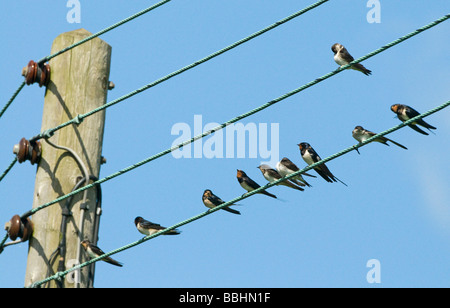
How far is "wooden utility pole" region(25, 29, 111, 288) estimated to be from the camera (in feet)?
26.0

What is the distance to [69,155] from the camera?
8289mm

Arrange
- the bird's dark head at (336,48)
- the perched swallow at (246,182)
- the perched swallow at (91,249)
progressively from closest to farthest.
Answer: the perched swallow at (91,249)
the perched swallow at (246,182)
the bird's dark head at (336,48)

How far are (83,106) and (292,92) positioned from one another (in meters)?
2.02

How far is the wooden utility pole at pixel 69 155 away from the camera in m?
7.93

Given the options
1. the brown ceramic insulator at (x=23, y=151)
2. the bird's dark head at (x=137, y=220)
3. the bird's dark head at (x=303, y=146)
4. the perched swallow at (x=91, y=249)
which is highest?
the bird's dark head at (x=303, y=146)

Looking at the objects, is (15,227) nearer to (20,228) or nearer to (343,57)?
(20,228)

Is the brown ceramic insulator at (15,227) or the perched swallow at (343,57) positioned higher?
the perched swallow at (343,57)

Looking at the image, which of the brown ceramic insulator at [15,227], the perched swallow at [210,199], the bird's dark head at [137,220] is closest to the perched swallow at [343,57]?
the perched swallow at [210,199]

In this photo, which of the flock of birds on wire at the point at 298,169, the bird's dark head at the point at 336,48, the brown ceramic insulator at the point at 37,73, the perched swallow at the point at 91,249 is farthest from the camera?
the bird's dark head at the point at 336,48

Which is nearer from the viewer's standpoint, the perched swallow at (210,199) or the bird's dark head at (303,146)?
the perched swallow at (210,199)

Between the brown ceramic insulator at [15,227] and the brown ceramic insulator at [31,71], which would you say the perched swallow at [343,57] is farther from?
the brown ceramic insulator at [15,227]

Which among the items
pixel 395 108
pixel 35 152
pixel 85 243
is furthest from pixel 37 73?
pixel 395 108

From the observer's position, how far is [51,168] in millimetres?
8289
